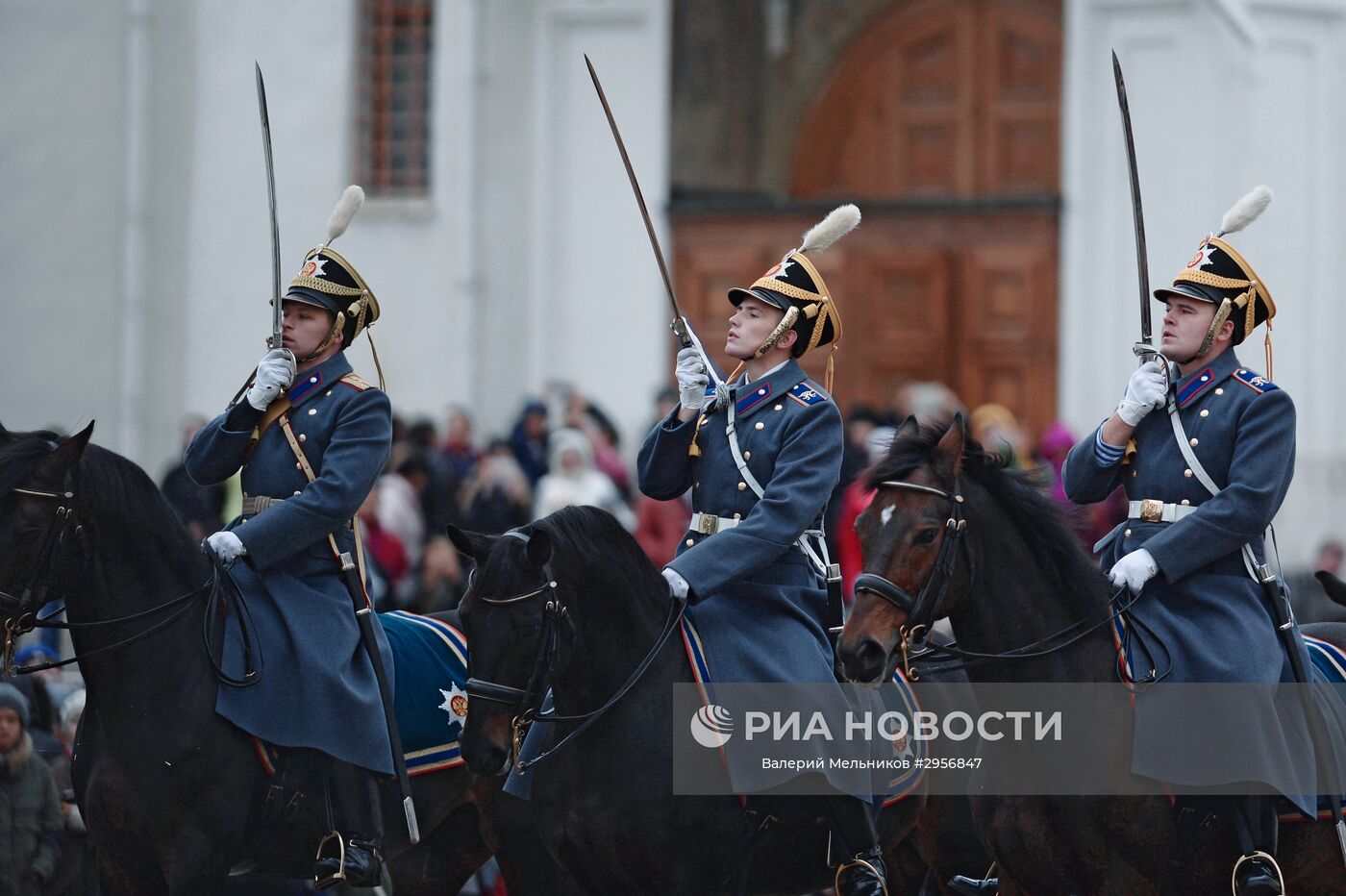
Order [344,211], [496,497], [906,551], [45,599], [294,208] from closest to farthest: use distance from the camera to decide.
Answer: [906,551] → [45,599] → [344,211] → [496,497] → [294,208]

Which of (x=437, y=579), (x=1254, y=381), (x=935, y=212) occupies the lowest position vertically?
(x=437, y=579)

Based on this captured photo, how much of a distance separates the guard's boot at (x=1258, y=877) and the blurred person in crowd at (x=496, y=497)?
318 inches

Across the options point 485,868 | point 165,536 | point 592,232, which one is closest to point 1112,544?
point 165,536

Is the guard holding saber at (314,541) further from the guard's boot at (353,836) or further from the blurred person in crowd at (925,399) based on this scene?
the blurred person in crowd at (925,399)

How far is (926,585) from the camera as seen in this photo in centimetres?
662

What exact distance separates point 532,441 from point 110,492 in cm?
983

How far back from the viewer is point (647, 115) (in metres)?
19.8

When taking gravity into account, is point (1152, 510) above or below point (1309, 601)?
above

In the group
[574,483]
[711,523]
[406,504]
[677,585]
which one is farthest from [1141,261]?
[406,504]

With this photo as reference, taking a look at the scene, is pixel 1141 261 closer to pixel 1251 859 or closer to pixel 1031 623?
pixel 1031 623

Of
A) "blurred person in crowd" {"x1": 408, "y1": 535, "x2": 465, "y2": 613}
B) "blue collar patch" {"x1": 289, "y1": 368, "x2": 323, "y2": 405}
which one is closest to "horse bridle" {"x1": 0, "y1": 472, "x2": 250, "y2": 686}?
"blue collar patch" {"x1": 289, "y1": 368, "x2": 323, "y2": 405}

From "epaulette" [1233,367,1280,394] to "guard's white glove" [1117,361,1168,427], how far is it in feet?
0.80

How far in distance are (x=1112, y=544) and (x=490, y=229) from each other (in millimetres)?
12990

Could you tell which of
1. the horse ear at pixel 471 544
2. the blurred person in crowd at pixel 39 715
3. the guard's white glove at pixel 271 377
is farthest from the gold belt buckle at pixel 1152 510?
the blurred person in crowd at pixel 39 715
